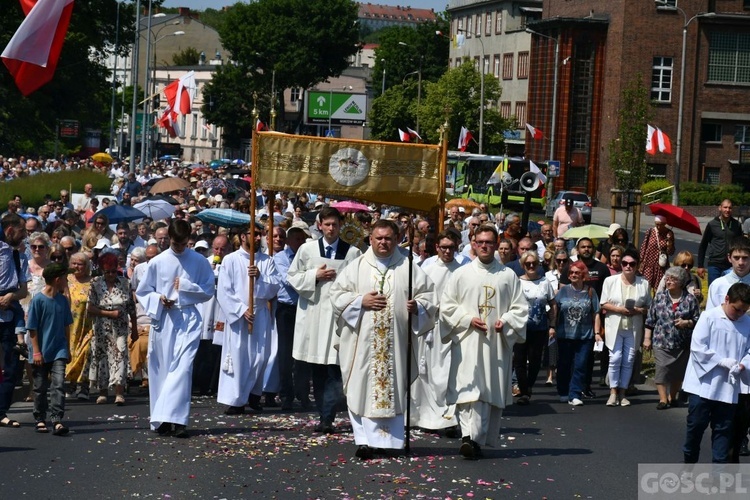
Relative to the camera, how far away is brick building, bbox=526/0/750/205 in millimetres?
68250

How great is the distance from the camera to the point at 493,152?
75250 millimetres

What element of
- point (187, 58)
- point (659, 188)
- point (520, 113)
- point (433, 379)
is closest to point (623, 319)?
point (433, 379)

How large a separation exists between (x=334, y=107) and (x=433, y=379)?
241 ft

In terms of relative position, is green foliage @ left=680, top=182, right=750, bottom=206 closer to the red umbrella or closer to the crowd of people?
the red umbrella

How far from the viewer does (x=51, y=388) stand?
11.9m

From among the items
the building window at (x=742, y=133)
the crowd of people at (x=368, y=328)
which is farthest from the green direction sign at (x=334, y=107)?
the crowd of people at (x=368, y=328)

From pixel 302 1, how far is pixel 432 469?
9036 cm

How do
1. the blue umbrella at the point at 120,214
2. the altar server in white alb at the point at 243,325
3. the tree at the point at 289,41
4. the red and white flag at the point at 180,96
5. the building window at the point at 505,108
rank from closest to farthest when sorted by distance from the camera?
the altar server in white alb at the point at 243,325
the blue umbrella at the point at 120,214
the red and white flag at the point at 180,96
the building window at the point at 505,108
the tree at the point at 289,41

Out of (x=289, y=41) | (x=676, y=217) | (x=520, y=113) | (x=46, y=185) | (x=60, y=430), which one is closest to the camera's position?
(x=60, y=430)

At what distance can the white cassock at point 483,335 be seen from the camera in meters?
11.1

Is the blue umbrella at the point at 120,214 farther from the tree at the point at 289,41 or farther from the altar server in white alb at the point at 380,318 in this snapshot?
the tree at the point at 289,41

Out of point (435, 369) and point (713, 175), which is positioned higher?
point (713, 175)

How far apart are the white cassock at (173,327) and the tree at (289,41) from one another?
84593 millimetres

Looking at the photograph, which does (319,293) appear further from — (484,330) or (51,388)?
(51,388)
